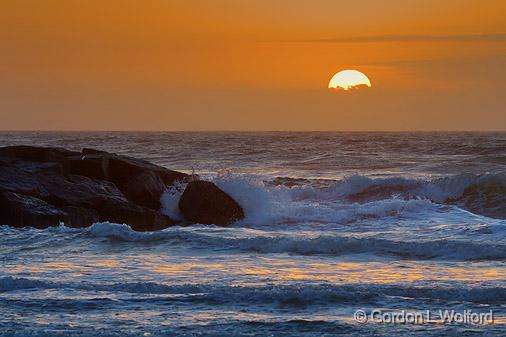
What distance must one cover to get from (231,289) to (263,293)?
17.9 inches

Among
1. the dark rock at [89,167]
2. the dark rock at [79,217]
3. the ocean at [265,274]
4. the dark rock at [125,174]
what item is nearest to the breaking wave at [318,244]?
the ocean at [265,274]

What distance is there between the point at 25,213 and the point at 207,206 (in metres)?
4.08

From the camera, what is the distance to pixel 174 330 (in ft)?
27.2

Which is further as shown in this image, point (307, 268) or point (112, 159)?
point (112, 159)

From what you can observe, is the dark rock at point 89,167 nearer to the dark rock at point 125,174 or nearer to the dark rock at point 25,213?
the dark rock at point 125,174

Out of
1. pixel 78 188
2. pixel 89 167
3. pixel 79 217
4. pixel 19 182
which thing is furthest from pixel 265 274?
pixel 89 167

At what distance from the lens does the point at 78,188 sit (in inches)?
684

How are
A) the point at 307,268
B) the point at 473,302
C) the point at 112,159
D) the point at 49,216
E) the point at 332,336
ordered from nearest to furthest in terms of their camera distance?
the point at 332,336 < the point at 473,302 < the point at 307,268 < the point at 49,216 < the point at 112,159

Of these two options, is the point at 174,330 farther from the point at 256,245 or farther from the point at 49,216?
the point at 49,216

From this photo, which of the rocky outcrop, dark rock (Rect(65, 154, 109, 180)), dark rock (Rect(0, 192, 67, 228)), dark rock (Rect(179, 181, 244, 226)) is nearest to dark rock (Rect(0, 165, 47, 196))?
the rocky outcrop

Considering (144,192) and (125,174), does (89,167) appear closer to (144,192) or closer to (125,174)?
Result: (125,174)

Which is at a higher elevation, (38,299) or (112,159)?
(112,159)

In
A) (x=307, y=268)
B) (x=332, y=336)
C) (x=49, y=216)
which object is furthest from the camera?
(x=49, y=216)

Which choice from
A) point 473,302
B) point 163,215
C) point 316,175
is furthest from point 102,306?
point 316,175
